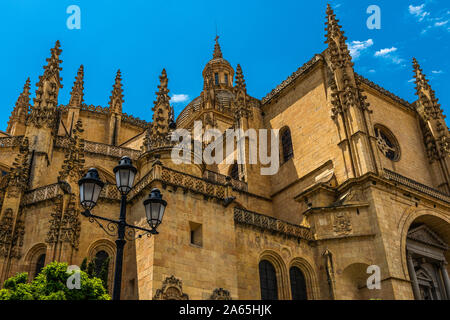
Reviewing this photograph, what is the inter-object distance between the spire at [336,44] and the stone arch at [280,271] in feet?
38.8

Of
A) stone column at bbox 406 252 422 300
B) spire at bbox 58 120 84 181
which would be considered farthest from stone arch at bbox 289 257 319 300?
spire at bbox 58 120 84 181

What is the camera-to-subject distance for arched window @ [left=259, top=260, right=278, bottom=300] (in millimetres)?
18266

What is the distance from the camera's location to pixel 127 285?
15844mm

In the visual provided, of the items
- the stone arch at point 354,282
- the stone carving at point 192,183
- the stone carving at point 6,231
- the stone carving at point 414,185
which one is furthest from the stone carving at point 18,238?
the stone carving at point 414,185

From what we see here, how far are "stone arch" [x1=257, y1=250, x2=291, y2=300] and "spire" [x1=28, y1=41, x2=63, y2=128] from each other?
13386mm

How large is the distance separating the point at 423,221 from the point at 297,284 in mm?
8847

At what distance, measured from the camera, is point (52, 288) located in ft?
38.4

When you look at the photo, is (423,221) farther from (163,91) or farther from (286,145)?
(163,91)

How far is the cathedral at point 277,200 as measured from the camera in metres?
16.1

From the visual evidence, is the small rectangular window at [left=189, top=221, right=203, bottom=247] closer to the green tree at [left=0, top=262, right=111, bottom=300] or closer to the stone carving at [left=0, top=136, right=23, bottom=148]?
the green tree at [left=0, top=262, right=111, bottom=300]

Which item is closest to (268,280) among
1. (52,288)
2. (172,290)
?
(172,290)

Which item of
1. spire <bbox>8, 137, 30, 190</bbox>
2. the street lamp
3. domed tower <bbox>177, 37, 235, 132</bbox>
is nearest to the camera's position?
the street lamp
